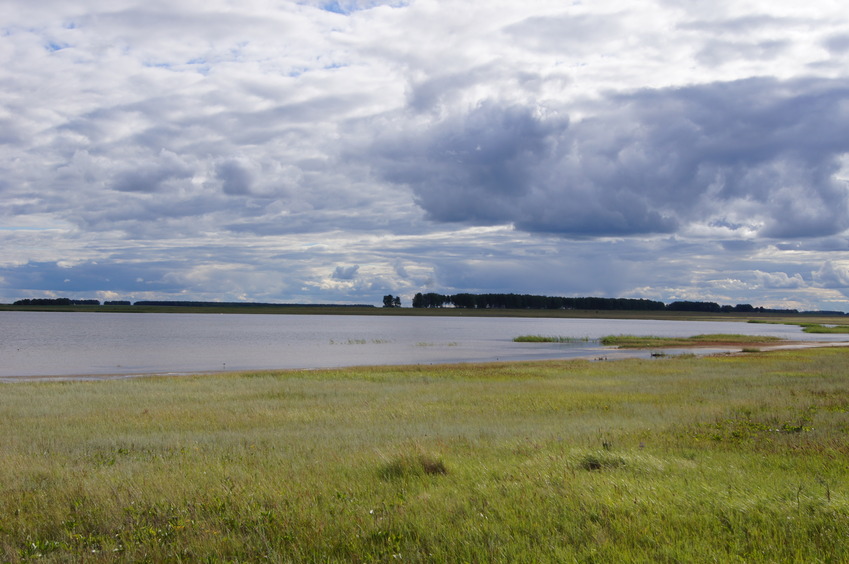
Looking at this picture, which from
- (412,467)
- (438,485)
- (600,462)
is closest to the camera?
(438,485)

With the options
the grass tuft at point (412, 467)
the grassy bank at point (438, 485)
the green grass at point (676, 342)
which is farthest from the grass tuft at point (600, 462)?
the green grass at point (676, 342)

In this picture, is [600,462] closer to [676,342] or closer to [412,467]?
[412,467]

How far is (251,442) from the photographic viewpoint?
15.5 metres

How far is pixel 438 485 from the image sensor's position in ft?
31.8

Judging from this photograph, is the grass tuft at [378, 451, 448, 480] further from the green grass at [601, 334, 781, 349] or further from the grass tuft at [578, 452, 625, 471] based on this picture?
the green grass at [601, 334, 781, 349]

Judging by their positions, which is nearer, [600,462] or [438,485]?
[438,485]

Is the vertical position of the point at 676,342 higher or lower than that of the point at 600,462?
lower

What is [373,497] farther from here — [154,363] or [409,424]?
[154,363]

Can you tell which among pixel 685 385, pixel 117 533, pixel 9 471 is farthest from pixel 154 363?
pixel 117 533

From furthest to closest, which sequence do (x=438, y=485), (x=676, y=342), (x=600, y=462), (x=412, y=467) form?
(x=676, y=342) → (x=600, y=462) → (x=412, y=467) → (x=438, y=485)

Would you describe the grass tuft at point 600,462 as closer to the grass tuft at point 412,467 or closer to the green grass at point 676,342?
the grass tuft at point 412,467

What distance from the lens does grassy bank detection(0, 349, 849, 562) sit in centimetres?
696

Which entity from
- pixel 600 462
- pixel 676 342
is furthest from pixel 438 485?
pixel 676 342

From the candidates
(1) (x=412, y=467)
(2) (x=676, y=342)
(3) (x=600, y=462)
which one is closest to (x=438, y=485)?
(1) (x=412, y=467)
